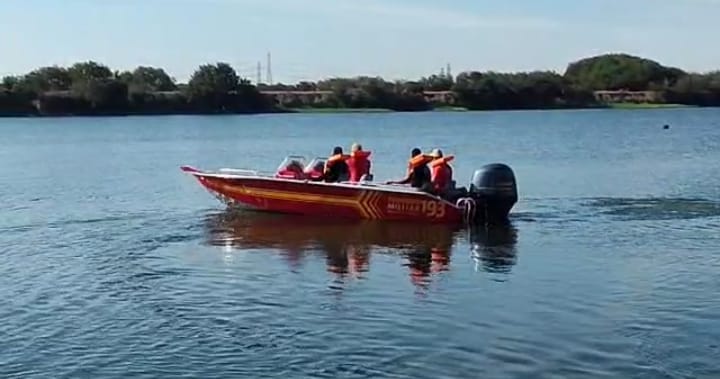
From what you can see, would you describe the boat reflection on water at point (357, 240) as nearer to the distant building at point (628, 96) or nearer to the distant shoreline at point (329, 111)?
the distant shoreline at point (329, 111)

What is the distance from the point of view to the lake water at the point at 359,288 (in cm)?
1313

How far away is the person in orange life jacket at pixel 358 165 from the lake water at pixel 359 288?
4.11ft

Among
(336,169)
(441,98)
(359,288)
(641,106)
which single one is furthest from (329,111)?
(359,288)

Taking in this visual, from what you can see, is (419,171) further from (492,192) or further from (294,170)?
(294,170)

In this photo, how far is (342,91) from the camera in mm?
134375

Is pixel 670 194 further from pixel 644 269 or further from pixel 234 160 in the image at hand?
pixel 234 160

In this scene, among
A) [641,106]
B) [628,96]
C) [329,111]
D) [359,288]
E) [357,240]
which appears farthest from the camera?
[628,96]

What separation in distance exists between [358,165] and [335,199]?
955mm

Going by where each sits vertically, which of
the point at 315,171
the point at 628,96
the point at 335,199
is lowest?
the point at 628,96

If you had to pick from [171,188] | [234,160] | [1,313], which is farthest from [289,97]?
[1,313]

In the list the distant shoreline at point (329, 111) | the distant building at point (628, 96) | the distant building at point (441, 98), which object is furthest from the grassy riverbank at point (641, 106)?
the distant building at point (441, 98)

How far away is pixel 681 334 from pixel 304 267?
6864mm

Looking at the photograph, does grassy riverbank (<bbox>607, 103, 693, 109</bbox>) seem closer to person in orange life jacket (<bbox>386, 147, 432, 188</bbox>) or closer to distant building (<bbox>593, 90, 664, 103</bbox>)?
distant building (<bbox>593, 90, 664, 103</bbox>)

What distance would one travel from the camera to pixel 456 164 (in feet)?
148
